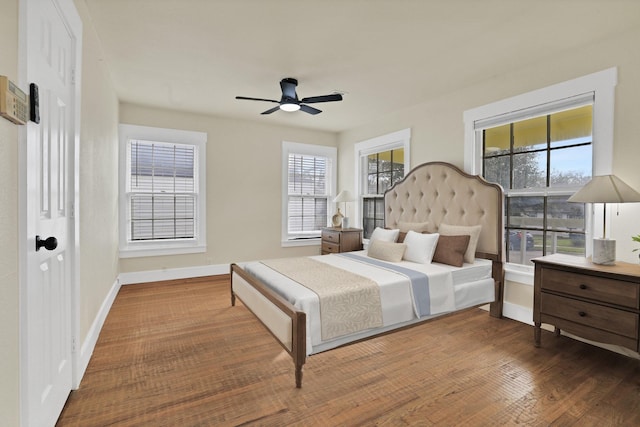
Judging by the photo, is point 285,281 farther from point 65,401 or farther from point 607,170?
point 607,170

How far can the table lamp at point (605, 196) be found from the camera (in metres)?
2.27

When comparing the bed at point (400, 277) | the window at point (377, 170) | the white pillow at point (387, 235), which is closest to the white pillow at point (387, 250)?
the bed at point (400, 277)

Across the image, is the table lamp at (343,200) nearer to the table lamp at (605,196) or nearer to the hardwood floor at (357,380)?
the hardwood floor at (357,380)

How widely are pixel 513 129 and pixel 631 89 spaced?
965 millimetres

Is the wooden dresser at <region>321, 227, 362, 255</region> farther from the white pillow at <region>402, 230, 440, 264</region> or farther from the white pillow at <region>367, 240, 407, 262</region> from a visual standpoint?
the white pillow at <region>402, 230, 440, 264</region>

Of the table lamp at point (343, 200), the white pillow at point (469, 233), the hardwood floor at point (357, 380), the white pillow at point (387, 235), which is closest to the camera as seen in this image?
the hardwood floor at point (357, 380)

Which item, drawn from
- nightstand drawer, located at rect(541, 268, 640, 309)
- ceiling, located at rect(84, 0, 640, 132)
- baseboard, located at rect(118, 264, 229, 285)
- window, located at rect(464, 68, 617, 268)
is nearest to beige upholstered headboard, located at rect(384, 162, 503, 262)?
window, located at rect(464, 68, 617, 268)

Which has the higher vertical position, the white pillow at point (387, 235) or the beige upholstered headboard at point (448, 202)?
the beige upholstered headboard at point (448, 202)

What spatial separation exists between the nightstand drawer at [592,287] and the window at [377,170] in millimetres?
2369

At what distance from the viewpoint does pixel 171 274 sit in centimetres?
480

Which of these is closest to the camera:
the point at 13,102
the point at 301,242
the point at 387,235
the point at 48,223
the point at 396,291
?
the point at 13,102

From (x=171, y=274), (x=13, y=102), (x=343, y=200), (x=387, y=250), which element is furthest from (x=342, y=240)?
(x=13, y=102)

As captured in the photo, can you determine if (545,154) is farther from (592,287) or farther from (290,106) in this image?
(290,106)

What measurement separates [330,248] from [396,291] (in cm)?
263
